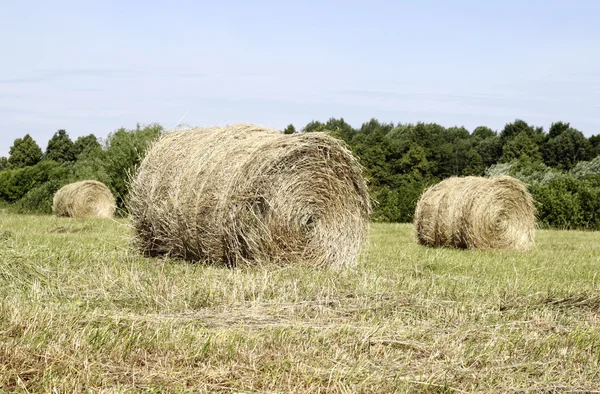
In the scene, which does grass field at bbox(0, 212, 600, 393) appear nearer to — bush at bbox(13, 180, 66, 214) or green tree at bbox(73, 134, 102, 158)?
bush at bbox(13, 180, 66, 214)

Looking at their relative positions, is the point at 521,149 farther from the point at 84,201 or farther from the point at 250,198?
the point at 250,198

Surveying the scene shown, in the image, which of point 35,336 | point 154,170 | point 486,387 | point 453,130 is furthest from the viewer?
point 453,130

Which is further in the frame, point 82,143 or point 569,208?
point 82,143

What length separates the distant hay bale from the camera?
13352 millimetres

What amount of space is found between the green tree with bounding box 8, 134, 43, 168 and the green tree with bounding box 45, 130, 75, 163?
1302 mm

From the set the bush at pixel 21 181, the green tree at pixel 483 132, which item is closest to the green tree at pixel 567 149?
the green tree at pixel 483 132

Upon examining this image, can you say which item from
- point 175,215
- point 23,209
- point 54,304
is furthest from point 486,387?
point 23,209

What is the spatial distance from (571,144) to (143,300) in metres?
42.7

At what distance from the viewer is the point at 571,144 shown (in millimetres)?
44594

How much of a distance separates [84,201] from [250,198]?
650 inches

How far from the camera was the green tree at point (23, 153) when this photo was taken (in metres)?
61.2

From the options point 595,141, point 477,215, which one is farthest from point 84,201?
point 595,141

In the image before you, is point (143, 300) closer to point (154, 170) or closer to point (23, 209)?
point (154, 170)

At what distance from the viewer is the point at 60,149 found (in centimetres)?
6300
